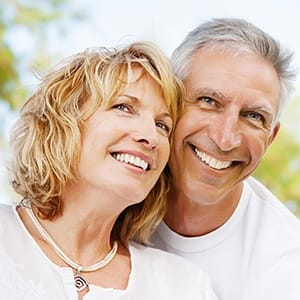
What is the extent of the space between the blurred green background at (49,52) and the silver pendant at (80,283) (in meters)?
2.65

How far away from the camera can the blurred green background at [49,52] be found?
4500mm

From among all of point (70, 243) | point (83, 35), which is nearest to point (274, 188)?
point (83, 35)

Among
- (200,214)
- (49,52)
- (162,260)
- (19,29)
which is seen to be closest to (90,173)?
(162,260)

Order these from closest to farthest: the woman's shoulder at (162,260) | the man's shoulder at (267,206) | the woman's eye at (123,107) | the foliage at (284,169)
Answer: the woman's eye at (123,107), the woman's shoulder at (162,260), the man's shoulder at (267,206), the foliage at (284,169)

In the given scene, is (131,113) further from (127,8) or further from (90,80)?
(127,8)

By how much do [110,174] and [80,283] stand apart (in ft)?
0.81

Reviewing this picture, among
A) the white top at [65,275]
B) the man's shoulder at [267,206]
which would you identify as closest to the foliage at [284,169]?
the man's shoulder at [267,206]

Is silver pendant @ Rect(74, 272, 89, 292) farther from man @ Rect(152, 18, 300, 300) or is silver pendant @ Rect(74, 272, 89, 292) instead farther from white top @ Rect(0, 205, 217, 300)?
man @ Rect(152, 18, 300, 300)

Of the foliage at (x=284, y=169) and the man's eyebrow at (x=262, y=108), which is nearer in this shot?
the man's eyebrow at (x=262, y=108)

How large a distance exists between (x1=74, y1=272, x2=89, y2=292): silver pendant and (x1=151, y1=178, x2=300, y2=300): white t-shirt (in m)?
0.40

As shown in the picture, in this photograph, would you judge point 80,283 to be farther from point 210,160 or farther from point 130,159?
point 210,160

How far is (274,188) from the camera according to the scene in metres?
4.91

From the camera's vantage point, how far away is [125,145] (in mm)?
1638

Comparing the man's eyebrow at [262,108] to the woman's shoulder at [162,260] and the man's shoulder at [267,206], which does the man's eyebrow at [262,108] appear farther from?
the woman's shoulder at [162,260]
